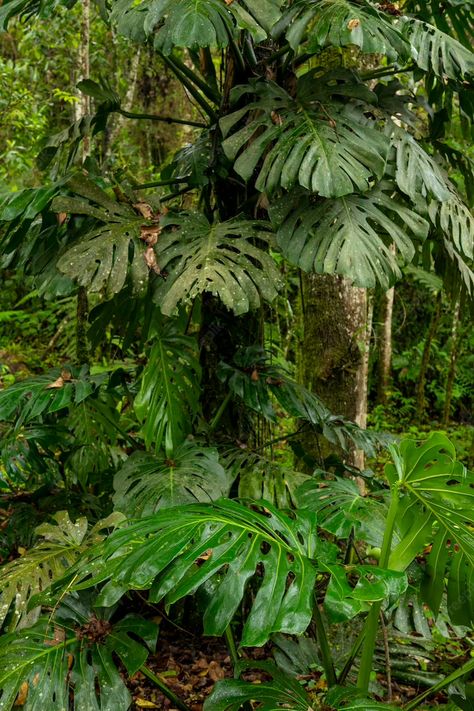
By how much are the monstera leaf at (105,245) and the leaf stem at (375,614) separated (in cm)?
95

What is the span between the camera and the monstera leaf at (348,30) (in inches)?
68.2

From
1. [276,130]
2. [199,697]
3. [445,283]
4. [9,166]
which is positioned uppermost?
[9,166]

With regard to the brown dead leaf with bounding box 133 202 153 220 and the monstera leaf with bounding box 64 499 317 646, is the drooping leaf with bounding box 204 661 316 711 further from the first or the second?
the brown dead leaf with bounding box 133 202 153 220

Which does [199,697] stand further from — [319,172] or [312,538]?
[319,172]

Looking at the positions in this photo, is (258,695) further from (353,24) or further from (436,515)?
(353,24)

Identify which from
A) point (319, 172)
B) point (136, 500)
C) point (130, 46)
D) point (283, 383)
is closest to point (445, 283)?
point (283, 383)

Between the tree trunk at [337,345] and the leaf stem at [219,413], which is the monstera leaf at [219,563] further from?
the tree trunk at [337,345]

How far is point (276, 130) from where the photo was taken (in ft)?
6.57

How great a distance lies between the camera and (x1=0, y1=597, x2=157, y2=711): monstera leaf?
1.36m

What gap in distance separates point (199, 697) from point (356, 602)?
1.51m

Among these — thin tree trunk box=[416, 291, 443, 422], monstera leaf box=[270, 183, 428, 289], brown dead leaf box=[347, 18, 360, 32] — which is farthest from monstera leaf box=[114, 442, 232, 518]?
thin tree trunk box=[416, 291, 443, 422]

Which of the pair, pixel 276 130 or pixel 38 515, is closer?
pixel 276 130

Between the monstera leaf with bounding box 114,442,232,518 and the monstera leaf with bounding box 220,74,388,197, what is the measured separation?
840 millimetres

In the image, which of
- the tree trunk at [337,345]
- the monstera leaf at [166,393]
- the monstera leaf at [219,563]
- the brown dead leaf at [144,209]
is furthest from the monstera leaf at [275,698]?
→ the tree trunk at [337,345]
